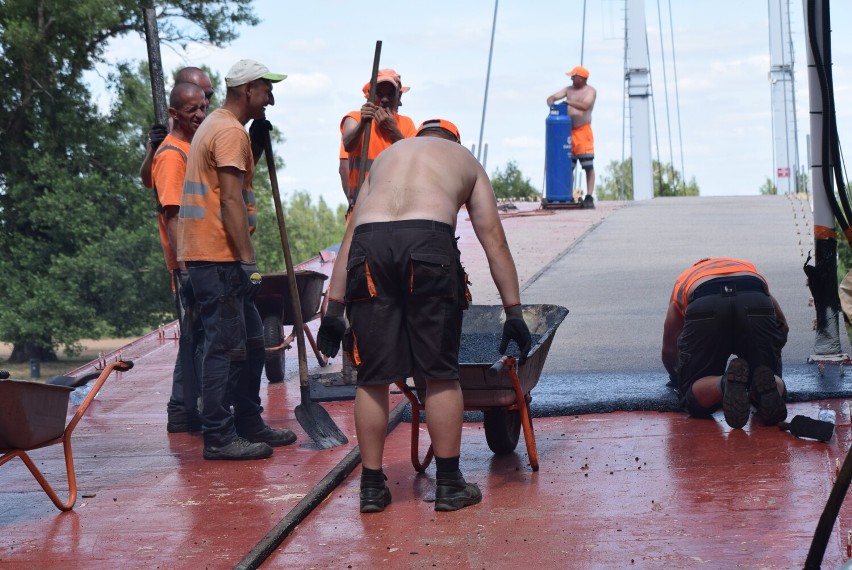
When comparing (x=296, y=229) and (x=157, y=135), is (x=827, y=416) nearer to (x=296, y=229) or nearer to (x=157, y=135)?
(x=157, y=135)

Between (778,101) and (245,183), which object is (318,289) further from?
(778,101)

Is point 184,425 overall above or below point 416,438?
below

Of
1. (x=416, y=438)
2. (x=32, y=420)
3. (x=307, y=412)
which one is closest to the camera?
(x=32, y=420)

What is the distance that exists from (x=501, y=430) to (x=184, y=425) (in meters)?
2.27

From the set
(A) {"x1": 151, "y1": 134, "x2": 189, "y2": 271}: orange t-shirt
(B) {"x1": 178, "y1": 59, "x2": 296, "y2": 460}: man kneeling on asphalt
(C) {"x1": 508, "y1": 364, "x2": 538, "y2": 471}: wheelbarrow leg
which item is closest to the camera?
(C) {"x1": 508, "y1": 364, "x2": 538, "y2": 471}: wheelbarrow leg

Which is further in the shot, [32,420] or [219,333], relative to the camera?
[219,333]

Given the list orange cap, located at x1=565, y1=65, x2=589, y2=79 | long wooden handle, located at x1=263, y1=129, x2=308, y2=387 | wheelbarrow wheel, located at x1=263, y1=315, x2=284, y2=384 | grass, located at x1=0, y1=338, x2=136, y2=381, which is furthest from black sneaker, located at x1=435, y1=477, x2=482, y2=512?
grass, located at x1=0, y1=338, x2=136, y2=381

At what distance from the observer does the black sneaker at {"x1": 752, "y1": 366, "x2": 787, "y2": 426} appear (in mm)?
6543

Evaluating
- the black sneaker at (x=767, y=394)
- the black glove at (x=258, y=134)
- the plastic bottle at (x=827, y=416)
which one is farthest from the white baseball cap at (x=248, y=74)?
the plastic bottle at (x=827, y=416)

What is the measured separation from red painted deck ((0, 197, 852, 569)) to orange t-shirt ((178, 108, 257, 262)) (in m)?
1.13

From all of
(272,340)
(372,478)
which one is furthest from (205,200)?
(272,340)

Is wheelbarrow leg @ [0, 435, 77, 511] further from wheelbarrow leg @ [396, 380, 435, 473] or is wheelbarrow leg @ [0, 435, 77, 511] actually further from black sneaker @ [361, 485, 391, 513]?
wheelbarrow leg @ [396, 380, 435, 473]

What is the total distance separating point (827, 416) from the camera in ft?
21.9

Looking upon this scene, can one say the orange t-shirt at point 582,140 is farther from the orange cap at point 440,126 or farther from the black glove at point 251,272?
the orange cap at point 440,126
